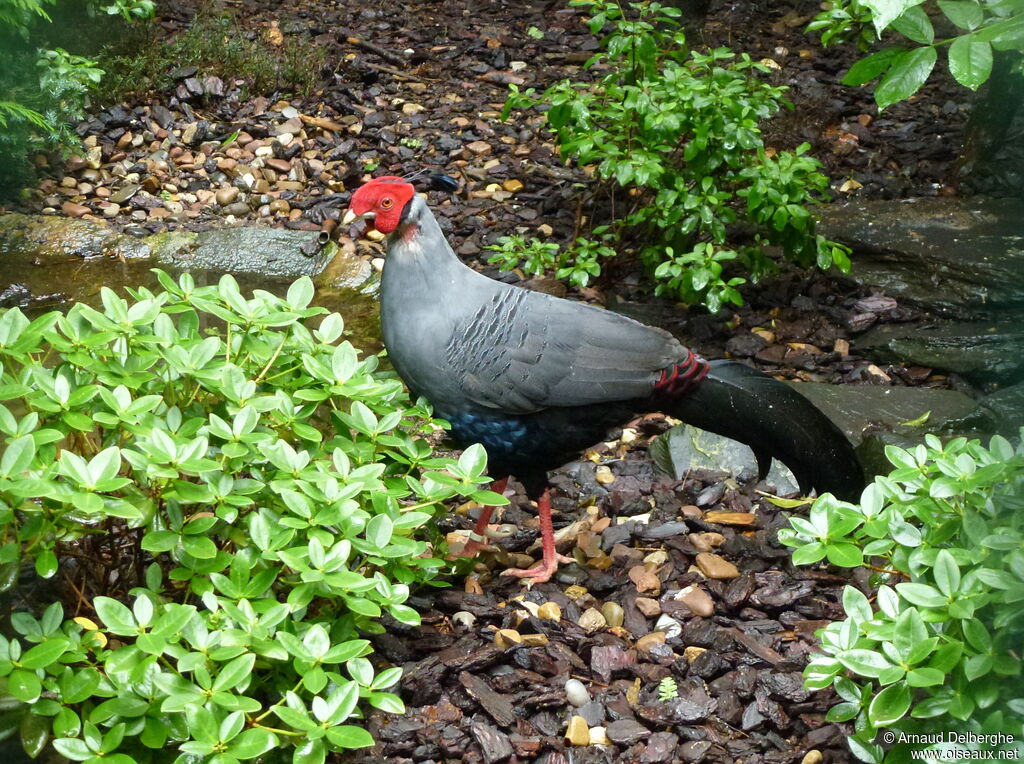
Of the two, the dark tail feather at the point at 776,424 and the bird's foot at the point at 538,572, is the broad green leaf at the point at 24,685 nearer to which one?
the bird's foot at the point at 538,572

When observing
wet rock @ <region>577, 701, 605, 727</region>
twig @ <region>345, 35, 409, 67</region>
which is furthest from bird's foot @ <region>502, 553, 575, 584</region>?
twig @ <region>345, 35, 409, 67</region>

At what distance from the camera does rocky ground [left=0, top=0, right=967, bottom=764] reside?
9.62ft

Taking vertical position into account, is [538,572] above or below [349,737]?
below

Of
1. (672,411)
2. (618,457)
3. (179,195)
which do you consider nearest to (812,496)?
(672,411)

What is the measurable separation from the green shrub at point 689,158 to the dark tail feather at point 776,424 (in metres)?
1.08

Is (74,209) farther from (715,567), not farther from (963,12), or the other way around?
(963,12)

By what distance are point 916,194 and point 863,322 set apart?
145cm

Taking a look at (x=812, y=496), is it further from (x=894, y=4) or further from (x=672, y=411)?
(x=894, y=4)

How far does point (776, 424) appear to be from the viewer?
3.62 metres

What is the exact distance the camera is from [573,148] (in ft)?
16.0

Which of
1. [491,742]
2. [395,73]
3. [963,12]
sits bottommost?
[491,742]

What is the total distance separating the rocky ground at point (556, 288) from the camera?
2932 mm

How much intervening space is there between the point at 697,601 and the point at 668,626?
150 millimetres

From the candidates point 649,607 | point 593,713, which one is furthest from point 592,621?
point 593,713
